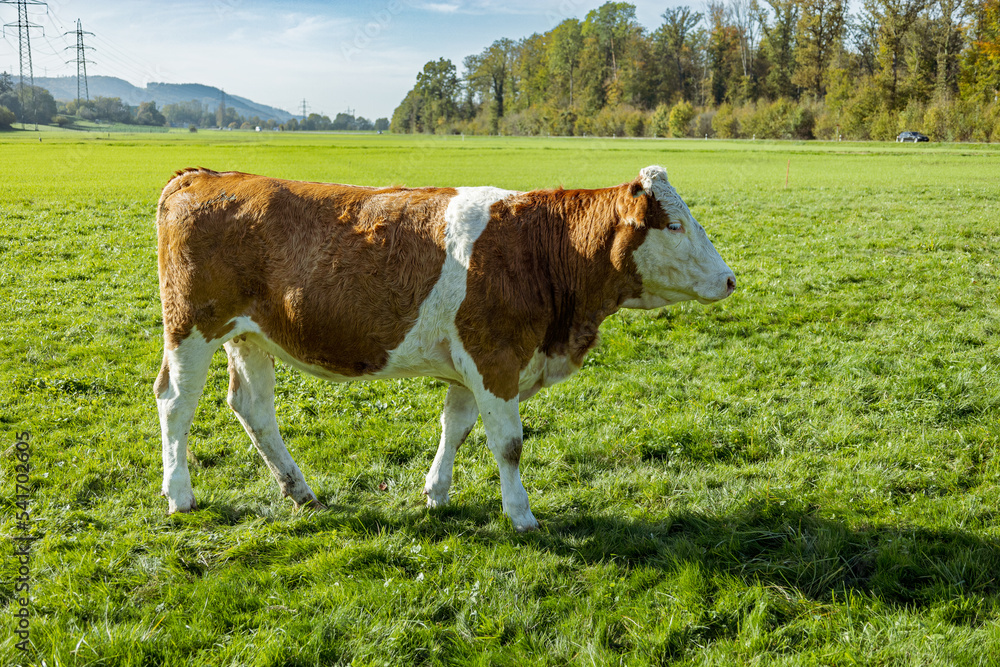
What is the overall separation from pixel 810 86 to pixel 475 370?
103 m

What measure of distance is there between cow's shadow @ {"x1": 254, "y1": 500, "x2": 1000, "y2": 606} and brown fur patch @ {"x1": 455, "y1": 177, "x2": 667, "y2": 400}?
1076 mm

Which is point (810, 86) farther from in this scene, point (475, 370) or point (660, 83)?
point (475, 370)

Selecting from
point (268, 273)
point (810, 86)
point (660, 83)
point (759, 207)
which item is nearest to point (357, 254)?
point (268, 273)

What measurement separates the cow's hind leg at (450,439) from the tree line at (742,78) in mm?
77860

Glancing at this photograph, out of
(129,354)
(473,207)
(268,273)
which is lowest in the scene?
(129,354)

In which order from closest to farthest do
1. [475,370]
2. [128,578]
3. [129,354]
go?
1. [128,578]
2. [475,370]
3. [129,354]

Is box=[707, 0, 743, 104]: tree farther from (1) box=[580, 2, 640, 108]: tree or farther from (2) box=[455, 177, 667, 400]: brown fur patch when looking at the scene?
(2) box=[455, 177, 667, 400]: brown fur patch

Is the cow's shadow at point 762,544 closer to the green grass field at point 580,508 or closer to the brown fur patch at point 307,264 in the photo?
the green grass field at point 580,508

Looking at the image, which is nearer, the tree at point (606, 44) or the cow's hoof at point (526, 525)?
the cow's hoof at point (526, 525)

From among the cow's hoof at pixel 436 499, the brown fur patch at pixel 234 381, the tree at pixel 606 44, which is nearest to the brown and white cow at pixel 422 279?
the brown fur patch at pixel 234 381

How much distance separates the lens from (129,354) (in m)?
8.34

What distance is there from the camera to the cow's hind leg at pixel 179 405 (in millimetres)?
4777

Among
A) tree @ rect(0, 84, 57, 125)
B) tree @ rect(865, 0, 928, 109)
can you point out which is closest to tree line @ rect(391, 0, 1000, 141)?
tree @ rect(865, 0, 928, 109)

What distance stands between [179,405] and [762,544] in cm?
420
